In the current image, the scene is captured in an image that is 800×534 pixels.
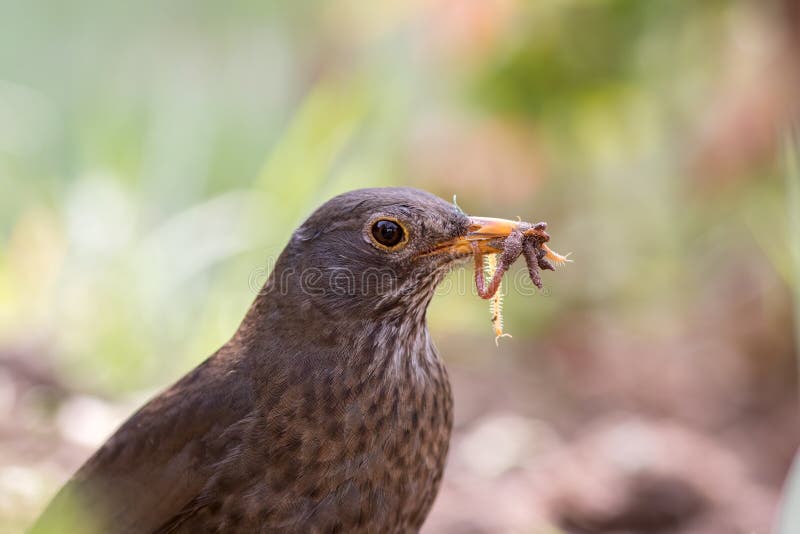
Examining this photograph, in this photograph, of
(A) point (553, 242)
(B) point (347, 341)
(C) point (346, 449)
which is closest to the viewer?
(C) point (346, 449)

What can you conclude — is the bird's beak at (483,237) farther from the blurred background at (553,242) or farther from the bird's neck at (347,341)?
the blurred background at (553,242)

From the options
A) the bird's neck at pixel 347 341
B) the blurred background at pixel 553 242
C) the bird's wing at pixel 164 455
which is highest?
the blurred background at pixel 553 242

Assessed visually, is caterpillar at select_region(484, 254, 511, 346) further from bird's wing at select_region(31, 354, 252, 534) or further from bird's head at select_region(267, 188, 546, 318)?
bird's wing at select_region(31, 354, 252, 534)

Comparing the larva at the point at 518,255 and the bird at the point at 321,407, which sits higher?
the larva at the point at 518,255

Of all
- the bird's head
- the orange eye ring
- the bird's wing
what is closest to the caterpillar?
the bird's head

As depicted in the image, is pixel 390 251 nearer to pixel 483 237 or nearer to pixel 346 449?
pixel 483 237

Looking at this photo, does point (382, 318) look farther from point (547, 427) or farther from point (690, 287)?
point (690, 287)

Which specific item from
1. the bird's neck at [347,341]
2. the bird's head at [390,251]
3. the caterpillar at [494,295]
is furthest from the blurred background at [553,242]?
the bird's head at [390,251]

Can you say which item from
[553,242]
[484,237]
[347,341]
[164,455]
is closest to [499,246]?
[484,237]
